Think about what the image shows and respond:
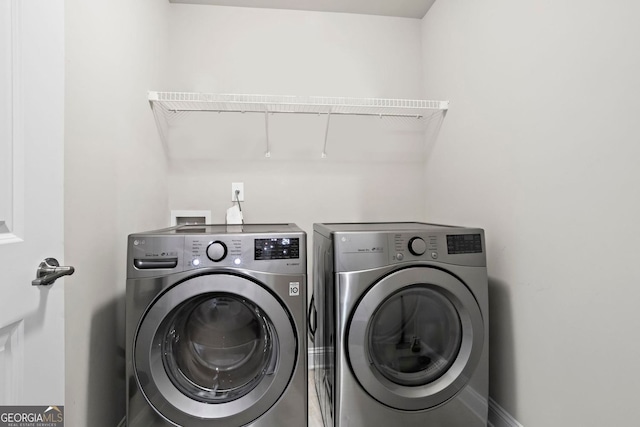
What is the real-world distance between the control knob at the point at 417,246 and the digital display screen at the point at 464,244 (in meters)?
0.11

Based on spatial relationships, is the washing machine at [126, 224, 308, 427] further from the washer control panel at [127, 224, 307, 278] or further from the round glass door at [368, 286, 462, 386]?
the round glass door at [368, 286, 462, 386]

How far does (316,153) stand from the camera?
2094mm

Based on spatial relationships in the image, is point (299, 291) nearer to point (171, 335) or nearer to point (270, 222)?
point (171, 335)

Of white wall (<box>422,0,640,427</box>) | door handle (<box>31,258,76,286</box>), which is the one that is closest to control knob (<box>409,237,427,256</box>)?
white wall (<box>422,0,640,427</box>)

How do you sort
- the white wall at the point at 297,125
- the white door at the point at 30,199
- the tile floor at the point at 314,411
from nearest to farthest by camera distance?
the white door at the point at 30,199
the tile floor at the point at 314,411
the white wall at the point at 297,125

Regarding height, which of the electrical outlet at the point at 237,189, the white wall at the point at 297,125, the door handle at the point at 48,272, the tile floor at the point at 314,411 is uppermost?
the white wall at the point at 297,125

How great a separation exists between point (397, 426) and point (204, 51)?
2251 millimetres

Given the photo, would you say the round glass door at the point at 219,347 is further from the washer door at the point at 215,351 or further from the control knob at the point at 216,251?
the control knob at the point at 216,251

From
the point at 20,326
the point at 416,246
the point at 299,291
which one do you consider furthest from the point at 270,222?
the point at 20,326

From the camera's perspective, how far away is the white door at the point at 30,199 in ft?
2.28

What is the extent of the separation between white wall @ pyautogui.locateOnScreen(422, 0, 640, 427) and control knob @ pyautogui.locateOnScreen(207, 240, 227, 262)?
1.18 meters

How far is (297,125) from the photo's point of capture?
207cm

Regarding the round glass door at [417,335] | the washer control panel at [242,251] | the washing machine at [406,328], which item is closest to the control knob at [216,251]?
the washer control panel at [242,251]
